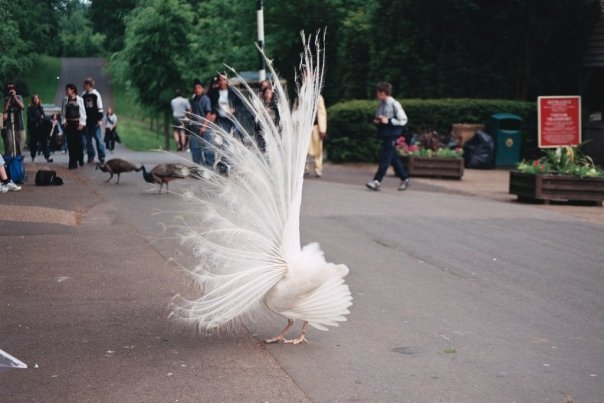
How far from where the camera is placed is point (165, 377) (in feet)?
20.4

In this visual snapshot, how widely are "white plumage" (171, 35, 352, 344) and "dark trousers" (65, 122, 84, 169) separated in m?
16.1

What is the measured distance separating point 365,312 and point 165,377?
8.46 feet

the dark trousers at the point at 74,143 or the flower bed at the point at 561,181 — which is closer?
the flower bed at the point at 561,181

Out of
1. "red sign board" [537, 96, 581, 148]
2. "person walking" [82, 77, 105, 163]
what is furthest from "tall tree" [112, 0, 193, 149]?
"red sign board" [537, 96, 581, 148]

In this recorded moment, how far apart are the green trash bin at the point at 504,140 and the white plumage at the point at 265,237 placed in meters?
20.6

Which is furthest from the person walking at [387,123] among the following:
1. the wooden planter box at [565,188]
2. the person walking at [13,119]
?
the person walking at [13,119]

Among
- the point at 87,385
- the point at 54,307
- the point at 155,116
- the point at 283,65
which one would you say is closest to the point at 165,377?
the point at 87,385

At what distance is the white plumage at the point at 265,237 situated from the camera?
21.9 feet

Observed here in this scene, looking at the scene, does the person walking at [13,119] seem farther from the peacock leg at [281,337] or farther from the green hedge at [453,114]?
the peacock leg at [281,337]

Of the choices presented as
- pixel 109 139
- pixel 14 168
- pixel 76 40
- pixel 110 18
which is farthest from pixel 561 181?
pixel 76 40

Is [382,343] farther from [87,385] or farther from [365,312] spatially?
[87,385]

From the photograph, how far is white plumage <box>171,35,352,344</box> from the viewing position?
6676 mm

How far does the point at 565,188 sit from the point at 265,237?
1210 cm

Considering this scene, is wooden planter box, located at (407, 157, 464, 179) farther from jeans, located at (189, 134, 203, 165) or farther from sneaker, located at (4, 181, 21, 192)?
jeans, located at (189, 134, 203, 165)
